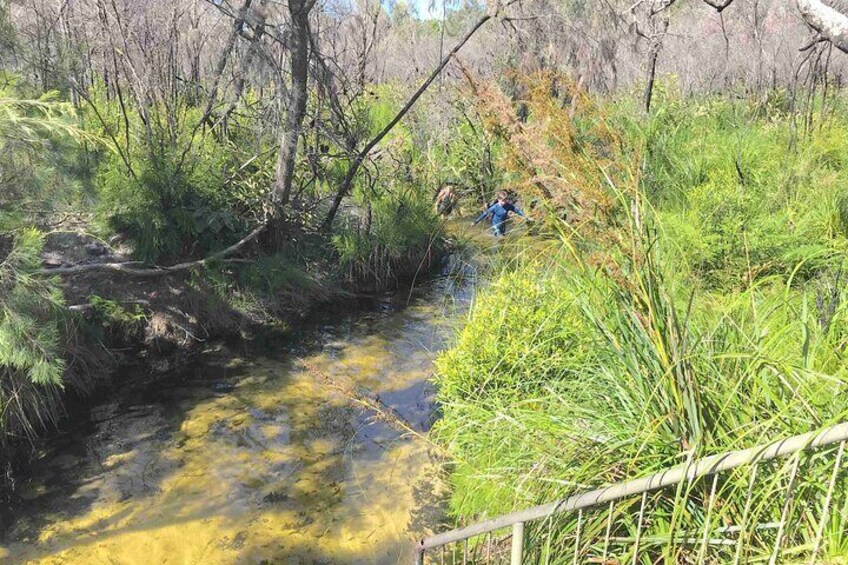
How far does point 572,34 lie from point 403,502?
22.5 ft

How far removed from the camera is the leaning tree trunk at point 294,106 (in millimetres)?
7187

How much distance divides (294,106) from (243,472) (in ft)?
14.5

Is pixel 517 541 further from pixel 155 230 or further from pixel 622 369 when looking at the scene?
pixel 155 230

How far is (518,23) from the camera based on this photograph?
29.8 ft

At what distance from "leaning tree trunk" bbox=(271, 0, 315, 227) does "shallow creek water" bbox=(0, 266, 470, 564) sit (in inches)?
84.9

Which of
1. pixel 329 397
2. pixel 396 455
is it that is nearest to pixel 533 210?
pixel 396 455

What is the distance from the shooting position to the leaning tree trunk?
719 cm

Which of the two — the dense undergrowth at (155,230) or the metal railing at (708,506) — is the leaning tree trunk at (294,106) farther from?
the metal railing at (708,506)

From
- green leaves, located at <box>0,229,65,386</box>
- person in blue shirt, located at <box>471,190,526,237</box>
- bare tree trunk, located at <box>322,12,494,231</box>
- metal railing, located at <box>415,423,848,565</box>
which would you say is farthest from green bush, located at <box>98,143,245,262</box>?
metal railing, located at <box>415,423,848,565</box>

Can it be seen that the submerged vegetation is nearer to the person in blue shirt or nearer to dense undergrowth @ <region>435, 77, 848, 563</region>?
dense undergrowth @ <region>435, 77, 848, 563</region>

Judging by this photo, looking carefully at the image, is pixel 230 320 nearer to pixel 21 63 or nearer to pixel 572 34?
pixel 21 63

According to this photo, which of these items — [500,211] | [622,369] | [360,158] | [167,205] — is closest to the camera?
[622,369]

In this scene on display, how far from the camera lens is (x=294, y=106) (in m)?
7.46

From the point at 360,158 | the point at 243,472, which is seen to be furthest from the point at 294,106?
the point at 243,472
